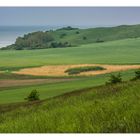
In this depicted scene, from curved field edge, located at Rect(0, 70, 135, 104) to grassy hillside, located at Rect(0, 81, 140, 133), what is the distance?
0.15m

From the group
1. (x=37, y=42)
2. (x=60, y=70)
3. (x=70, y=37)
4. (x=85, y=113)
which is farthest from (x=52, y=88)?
(x=85, y=113)

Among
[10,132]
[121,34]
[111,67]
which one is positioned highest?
[121,34]

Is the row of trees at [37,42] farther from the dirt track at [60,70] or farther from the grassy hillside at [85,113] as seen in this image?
the grassy hillside at [85,113]

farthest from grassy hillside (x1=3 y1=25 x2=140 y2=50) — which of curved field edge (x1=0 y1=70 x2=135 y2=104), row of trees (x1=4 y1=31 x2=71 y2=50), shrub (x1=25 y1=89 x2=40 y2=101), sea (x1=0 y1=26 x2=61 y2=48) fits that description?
shrub (x1=25 y1=89 x2=40 y2=101)

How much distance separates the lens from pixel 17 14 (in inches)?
325

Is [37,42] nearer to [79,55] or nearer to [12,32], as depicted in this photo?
[12,32]

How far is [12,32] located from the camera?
27.7 ft

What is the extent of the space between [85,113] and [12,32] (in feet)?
7.94

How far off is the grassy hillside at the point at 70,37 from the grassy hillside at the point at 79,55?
143 millimetres

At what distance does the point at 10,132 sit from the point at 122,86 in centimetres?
253

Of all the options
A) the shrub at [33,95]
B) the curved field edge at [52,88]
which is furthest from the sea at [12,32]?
the shrub at [33,95]

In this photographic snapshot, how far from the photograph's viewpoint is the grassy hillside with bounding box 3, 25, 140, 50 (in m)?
8.88
